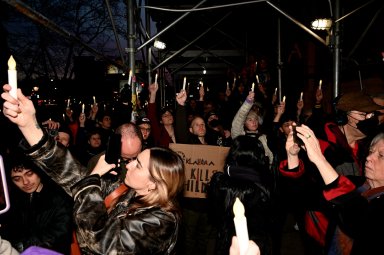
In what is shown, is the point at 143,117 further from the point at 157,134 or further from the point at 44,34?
the point at 44,34

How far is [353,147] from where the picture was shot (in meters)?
3.28

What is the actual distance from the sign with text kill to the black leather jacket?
7.31 feet

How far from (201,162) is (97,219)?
2.53 m

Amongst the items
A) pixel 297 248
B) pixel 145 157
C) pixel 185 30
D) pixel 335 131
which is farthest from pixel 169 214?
pixel 185 30

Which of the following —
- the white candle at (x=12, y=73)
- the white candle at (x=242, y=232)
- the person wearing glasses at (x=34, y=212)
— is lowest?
the person wearing glasses at (x=34, y=212)

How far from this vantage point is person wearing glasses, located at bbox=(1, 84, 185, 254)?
1.70m

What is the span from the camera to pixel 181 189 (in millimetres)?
2244

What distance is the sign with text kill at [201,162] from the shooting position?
13.8 ft

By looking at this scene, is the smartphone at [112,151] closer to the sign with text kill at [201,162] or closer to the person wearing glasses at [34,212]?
the person wearing glasses at [34,212]

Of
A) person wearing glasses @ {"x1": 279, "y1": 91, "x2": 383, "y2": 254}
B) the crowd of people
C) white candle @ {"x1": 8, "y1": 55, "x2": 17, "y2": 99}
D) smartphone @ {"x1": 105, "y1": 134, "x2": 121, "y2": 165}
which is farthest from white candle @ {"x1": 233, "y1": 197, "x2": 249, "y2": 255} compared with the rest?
person wearing glasses @ {"x1": 279, "y1": 91, "x2": 383, "y2": 254}

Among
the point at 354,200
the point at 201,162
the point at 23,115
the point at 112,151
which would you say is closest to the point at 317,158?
the point at 354,200

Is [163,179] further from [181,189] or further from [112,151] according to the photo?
[112,151]

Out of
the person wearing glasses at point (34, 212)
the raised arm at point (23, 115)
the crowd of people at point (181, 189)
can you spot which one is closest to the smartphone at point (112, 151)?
the crowd of people at point (181, 189)

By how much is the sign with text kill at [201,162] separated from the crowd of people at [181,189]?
0.26 metres
